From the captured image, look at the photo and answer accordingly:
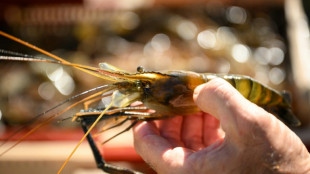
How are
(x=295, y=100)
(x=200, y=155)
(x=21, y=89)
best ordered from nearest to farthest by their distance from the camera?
(x=200, y=155), (x=295, y=100), (x=21, y=89)

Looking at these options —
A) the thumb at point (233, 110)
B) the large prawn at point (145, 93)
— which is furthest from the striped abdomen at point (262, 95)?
the thumb at point (233, 110)

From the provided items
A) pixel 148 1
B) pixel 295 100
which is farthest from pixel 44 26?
pixel 295 100

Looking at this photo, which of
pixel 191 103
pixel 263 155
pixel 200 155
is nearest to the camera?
pixel 263 155

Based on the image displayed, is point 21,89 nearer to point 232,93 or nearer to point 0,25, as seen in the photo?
point 0,25

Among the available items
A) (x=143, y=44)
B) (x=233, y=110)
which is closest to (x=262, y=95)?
(x=233, y=110)

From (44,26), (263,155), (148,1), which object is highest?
(148,1)

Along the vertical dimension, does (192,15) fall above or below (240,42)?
above

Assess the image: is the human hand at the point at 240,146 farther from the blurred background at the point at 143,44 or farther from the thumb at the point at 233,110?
the blurred background at the point at 143,44
